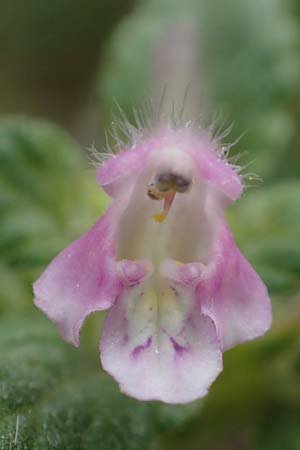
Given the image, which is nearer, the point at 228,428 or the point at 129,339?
the point at 129,339

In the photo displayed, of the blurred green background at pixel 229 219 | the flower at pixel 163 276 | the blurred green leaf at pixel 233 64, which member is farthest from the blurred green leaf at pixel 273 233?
the blurred green leaf at pixel 233 64

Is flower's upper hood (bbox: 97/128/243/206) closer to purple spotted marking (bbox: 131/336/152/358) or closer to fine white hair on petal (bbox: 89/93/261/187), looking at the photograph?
fine white hair on petal (bbox: 89/93/261/187)

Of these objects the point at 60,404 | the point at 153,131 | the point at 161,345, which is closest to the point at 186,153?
the point at 153,131

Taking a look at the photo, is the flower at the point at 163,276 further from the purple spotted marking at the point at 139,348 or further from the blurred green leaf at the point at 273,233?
the blurred green leaf at the point at 273,233

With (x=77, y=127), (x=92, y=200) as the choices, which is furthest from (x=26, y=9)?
(x=92, y=200)

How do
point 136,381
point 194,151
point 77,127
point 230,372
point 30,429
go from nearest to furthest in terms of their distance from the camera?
point 136,381
point 30,429
point 194,151
point 230,372
point 77,127

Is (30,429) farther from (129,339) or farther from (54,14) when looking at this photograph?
(54,14)
